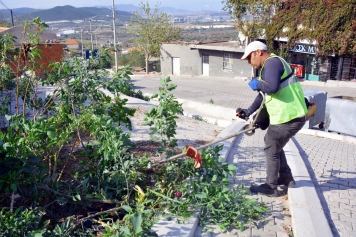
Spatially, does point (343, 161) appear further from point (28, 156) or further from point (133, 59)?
point (133, 59)

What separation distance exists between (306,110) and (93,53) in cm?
259

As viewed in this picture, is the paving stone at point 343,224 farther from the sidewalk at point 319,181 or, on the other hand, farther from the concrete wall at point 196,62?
the concrete wall at point 196,62

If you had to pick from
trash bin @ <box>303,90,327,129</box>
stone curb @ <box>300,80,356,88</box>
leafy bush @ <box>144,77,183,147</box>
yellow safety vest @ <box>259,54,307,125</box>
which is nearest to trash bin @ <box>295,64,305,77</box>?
stone curb @ <box>300,80,356,88</box>

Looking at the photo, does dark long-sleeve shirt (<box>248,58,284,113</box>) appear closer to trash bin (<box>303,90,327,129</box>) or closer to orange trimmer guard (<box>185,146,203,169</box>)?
orange trimmer guard (<box>185,146,203,169</box>)

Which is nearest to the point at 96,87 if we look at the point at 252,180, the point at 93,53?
the point at 93,53

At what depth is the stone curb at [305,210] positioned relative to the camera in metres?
3.30

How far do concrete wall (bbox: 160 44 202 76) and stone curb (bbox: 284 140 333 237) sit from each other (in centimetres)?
2718

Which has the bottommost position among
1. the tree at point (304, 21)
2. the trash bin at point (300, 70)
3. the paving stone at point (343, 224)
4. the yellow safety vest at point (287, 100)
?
the trash bin at point (300, 70)

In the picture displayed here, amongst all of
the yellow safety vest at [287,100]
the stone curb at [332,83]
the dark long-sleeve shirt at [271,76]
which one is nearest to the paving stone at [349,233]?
the yellow safety vest at [287,100]

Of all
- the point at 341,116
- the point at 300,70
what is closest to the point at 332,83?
the point at 300,70

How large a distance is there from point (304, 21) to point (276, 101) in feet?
71.1

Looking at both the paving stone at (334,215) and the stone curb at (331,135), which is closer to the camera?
the paving stone at (334,215)

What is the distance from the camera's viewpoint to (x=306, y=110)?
13.2 feet

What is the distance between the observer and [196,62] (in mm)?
31453
